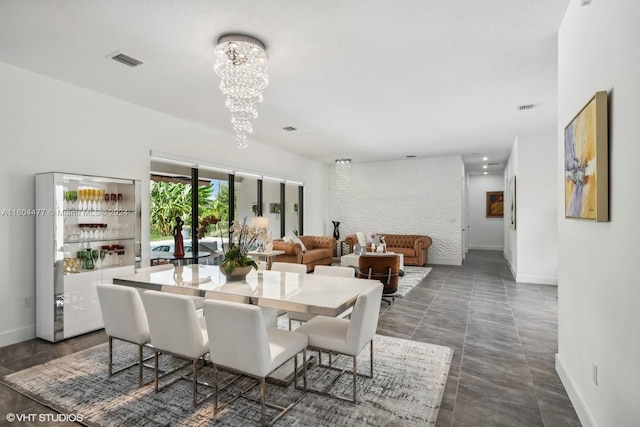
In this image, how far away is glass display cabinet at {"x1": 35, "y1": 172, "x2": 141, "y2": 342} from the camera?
3582 millimetres

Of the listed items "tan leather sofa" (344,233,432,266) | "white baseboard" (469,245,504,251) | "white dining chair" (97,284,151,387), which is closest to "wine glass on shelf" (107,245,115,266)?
"white dining chair" (97,284,151,387)

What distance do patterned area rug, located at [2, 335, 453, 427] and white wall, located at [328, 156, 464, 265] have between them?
6.38 meters

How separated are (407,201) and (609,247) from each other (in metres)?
7.94

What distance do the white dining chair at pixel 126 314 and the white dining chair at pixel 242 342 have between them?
0.79 m

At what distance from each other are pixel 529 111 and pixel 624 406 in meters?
4.53

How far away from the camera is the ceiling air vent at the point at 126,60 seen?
10.7 ft

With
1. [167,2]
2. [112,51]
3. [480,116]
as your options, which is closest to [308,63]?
[167,2]

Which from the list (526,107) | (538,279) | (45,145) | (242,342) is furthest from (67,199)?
(538,279)

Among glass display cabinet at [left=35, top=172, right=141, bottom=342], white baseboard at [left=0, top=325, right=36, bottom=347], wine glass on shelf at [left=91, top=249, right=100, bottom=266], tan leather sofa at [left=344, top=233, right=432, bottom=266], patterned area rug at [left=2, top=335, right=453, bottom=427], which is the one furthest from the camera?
tan leather sofa at [left=344, top=233, right=432, bottom=266]

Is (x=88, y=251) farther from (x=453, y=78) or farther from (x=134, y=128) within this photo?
(x=453, y=78)

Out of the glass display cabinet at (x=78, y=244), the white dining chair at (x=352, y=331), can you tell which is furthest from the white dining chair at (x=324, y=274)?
the glass display cabinet at (x=78, y=244)

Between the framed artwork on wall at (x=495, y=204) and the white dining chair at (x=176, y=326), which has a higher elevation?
the framed artwork on wall at (x=495, y=204)

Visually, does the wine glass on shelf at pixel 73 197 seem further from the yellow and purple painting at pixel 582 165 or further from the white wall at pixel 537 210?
the white wall at pixel 537 210

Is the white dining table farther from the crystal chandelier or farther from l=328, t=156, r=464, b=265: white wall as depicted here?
l=328, t=156, r=464, b=265: white wall
